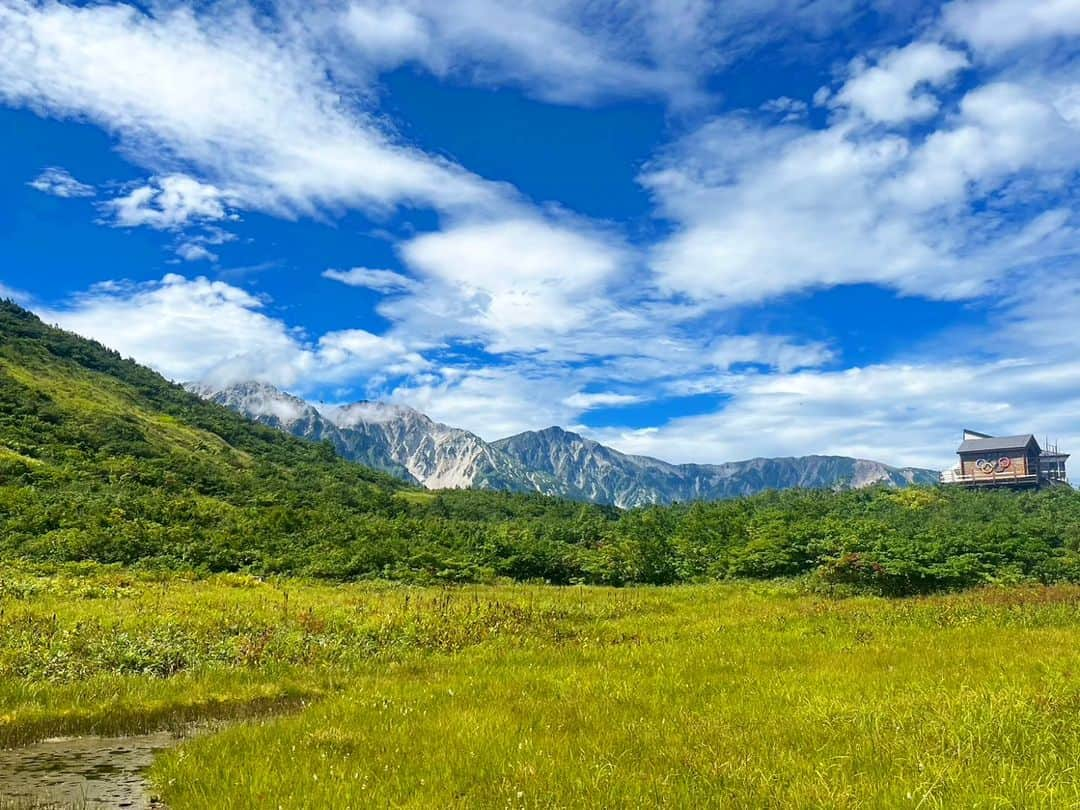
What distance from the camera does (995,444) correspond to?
152125 mm

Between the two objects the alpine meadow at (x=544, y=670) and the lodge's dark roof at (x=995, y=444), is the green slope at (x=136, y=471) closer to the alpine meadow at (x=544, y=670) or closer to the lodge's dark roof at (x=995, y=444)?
the alpine meadow at (x=544, y=670)

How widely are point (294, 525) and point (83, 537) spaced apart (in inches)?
682

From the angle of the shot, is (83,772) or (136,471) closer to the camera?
(83,772)

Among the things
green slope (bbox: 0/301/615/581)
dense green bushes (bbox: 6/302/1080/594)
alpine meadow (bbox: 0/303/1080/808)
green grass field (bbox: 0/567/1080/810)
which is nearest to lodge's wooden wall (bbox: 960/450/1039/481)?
dense green bushes (bbox: 6/302/1080/594)

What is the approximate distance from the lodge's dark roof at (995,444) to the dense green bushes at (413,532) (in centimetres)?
5182

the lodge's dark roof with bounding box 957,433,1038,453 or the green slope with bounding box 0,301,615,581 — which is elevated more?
the lodge's dark roof with bounding box 957,433,1038,453

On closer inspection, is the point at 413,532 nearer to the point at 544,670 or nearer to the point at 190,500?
the point at 190,500

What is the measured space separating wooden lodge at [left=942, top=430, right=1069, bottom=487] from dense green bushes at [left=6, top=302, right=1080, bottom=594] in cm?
4773

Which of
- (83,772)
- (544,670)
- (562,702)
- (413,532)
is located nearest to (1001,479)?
(413,532)

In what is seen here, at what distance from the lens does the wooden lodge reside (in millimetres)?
143875

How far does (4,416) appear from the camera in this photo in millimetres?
87688

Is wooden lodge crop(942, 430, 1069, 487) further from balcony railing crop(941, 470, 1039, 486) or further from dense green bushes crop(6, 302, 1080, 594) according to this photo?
dense green bushes crop(6, 302, 1080, 594)

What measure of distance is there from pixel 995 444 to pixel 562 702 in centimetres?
17404

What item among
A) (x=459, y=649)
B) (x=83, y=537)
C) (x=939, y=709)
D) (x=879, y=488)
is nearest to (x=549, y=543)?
(x=83, y=537)
